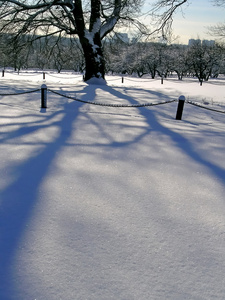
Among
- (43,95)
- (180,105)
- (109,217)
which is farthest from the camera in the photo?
(43,95)

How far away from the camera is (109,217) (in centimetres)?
250

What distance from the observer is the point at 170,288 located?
1732 millimetres

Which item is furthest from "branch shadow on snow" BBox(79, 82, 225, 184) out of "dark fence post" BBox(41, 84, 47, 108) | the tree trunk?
the tree trunk

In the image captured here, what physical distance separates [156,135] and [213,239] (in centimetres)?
350

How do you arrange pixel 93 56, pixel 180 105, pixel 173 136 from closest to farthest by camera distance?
1. pixel 173 136
2. pixel 180 105
3. pixel 93 56

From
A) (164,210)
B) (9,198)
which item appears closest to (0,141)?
(9,198)

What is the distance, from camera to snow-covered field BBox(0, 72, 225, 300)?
1748 mm

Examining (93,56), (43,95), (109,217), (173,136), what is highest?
(93,56)

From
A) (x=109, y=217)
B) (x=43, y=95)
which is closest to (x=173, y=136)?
(x=109, y=217)

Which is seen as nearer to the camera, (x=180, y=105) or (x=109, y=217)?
(x=109, y=217)

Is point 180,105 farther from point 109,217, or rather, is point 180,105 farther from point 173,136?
point 109,217

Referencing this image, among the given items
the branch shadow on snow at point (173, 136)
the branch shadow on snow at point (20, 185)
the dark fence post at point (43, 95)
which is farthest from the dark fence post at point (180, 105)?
the dark fence post at point (43, 95)

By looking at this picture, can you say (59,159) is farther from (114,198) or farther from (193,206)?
(193,206)

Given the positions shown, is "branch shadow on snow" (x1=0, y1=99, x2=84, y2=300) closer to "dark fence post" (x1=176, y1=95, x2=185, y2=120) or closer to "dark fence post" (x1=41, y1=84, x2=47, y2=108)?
"dark fence post" (x1=41, y1=84, x2=47, y2=108)
